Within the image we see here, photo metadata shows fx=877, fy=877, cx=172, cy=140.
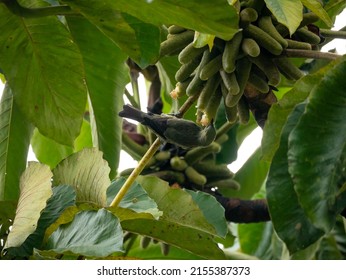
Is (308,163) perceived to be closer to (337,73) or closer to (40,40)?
(337,73)

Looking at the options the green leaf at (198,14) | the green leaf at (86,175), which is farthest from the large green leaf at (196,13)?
the green leaf at (86,175)

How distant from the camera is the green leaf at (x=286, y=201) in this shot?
0.92 m

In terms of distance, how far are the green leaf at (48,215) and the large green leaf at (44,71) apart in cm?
22

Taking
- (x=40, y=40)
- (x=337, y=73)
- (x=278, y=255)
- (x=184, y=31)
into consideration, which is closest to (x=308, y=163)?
(x=337, y=73)

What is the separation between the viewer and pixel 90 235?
98 cm

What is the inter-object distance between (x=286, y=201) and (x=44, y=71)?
0.49 meters

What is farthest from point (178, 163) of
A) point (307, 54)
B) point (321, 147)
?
point (321, 147)

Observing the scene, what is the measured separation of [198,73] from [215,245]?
24 cm

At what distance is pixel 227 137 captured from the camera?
193cm

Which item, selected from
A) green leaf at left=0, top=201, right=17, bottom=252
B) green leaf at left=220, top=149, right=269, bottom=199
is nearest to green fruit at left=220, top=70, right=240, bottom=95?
green leaf at left=0, top=201, right=17, bottom=252

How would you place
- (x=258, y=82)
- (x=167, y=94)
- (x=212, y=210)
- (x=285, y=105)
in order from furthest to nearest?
(x=167, y=94) → (x=212, y=210) → (x=258, y=82) → (x=285, y=105)

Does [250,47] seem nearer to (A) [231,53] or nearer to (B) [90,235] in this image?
(A) [231,53]

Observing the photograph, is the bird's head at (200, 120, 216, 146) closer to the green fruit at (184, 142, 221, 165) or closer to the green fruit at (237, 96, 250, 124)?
the green fruit at (237, 96, 250, 124)

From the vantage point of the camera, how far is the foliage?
915 millimetres
